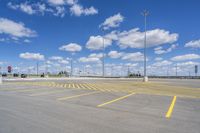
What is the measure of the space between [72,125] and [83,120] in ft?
2.33

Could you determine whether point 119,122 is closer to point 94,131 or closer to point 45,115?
point 94,131

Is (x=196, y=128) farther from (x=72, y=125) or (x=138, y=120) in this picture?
(x=72, y=125)

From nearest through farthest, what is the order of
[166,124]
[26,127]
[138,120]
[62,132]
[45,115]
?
[62,132]
[26,127]
[166,124]
[138,120]
[45,115]

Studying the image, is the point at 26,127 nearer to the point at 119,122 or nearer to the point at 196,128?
the point at 119,122

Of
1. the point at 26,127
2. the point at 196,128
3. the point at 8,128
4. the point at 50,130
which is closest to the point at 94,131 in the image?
the point at 50,130

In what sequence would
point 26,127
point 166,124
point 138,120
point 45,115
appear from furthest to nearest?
point 45,115, point 138,120, point 166,124, point 26,127

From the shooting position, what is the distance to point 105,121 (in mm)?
6570

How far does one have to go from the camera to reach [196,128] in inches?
234

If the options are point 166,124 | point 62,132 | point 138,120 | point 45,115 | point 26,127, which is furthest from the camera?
point 45,115

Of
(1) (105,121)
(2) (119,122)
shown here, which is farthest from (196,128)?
(1) (105,121)

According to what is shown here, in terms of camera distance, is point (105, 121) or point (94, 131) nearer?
point (94, 131)

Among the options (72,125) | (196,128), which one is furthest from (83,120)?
(196,128)

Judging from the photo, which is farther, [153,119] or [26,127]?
[153,119]

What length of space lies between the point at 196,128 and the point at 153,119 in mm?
1440
